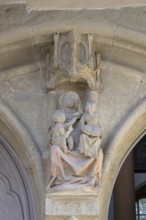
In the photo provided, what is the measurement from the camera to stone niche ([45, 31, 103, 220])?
260 cm

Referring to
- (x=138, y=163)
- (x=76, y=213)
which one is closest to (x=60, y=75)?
(x=76, y=213)

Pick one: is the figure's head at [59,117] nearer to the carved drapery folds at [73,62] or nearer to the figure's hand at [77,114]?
the figure's hand at [77,114]

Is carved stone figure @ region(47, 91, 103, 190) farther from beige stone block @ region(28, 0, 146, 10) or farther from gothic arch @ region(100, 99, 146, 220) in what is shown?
beige stone block @ region(28, 0, 146, 10)

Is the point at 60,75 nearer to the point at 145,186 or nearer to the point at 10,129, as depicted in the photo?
the point at 10,129

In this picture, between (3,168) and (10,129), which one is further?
(3,168)

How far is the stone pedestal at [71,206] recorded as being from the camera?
8.51 feet

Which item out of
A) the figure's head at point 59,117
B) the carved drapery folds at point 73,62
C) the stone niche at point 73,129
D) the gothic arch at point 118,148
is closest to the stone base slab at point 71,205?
the stone niche at point 73,129

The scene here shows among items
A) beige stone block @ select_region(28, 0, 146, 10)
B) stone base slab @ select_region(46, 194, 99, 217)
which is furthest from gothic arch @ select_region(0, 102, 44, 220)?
beige stone block @ select_region(28, 0, 146, 10)

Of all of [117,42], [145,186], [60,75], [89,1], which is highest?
[145,186]

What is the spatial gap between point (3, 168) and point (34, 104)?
1.54 ft

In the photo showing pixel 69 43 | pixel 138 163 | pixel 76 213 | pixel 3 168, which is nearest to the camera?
pixel 76 213

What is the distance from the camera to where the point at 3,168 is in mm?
3088

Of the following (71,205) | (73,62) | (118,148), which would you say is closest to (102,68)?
(73,62)

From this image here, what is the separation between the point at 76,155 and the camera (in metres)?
2.67
